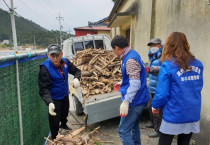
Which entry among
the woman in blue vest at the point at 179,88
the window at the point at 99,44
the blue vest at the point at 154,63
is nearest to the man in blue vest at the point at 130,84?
the woman in blue vest at the point at 179,88

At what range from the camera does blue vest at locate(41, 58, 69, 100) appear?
2804mm

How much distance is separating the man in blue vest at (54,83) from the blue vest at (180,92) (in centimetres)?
176

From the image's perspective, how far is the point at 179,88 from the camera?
69.1 inches

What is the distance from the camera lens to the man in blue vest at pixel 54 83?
8.86ft

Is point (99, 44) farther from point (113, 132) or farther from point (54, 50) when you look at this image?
point (54, 50)

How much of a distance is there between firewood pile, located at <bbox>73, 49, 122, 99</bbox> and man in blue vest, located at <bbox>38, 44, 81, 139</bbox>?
593 mm

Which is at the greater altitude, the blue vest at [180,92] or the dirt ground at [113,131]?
the blue vest at [180,92]

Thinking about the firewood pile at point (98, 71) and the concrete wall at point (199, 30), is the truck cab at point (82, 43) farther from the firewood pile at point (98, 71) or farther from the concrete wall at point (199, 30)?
the concrete wall at point (199, 30)

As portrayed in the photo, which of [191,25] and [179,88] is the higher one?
[191,25]

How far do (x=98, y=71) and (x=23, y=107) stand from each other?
2260 millimetres

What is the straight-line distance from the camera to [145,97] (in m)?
2.35

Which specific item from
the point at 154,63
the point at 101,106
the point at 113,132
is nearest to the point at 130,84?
the point at 154,63

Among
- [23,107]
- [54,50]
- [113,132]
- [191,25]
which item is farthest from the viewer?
[113,132]

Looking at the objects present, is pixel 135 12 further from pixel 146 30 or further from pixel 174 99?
pixel 174 99
